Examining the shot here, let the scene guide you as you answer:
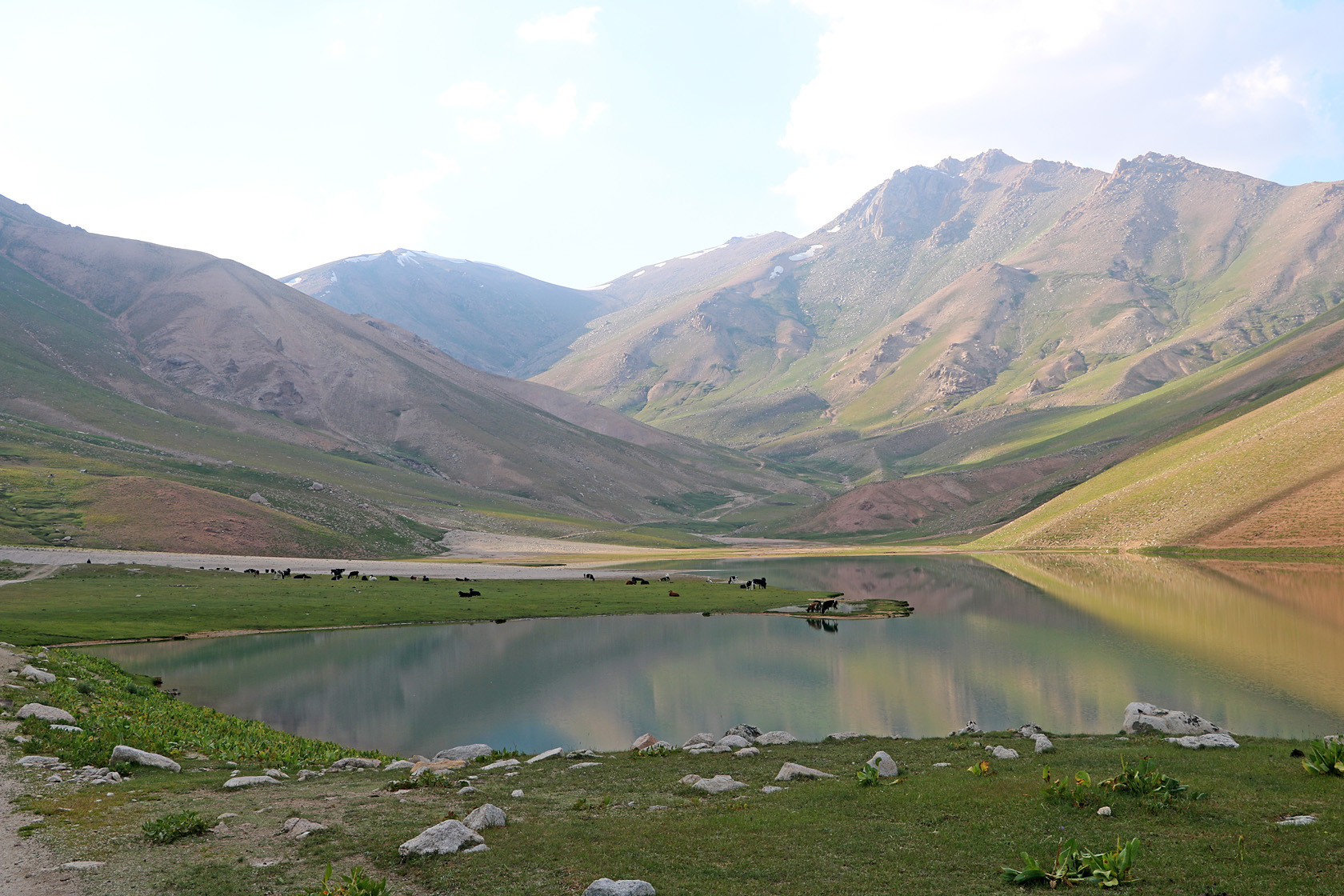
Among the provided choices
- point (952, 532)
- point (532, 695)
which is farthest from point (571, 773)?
point (952, 532)

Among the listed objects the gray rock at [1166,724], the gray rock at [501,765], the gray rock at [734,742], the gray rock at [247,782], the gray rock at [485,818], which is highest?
the gray rock at [485,818]

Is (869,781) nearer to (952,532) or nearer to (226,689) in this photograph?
(226,689)

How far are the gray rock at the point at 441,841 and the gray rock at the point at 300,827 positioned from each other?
2.46m

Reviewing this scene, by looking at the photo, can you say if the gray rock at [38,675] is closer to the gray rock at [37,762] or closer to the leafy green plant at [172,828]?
the gray rock at [37,762]

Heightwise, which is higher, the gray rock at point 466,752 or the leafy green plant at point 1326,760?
the leafy green plant at point 1326,760

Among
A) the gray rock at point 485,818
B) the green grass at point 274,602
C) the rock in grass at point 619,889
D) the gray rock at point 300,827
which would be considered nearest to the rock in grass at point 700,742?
the gray rock at point 485,818

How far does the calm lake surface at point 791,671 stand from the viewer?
35.2 meters

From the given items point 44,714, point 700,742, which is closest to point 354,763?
point 44,714

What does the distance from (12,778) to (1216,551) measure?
398 feet

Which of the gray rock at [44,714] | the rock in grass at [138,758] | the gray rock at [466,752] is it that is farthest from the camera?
the gray rock at [466,752]

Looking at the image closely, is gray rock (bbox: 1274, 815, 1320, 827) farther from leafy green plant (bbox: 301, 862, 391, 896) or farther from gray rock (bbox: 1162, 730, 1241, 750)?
leafy green plant (bbox: 301, 862, 391, 896)

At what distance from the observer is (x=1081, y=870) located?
1297 centimetres

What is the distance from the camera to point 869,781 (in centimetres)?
2031

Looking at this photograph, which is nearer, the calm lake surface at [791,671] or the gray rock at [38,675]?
the gray rock at [38,675]
